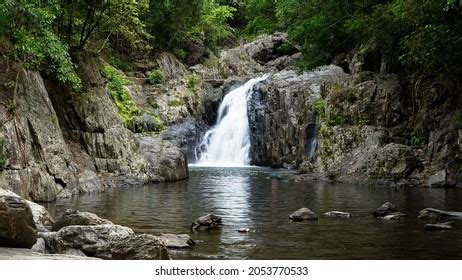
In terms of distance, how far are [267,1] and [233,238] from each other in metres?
31.4

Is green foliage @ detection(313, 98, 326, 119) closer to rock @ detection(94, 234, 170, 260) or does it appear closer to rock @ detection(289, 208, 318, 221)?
rock @ detection(289, 208, 318, 221)

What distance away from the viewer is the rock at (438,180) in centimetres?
1892

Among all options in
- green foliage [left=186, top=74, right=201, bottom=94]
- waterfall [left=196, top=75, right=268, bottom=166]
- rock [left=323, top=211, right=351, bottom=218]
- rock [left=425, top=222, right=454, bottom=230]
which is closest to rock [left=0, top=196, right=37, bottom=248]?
rock [left=425, top=222, right=454, bottom=230]

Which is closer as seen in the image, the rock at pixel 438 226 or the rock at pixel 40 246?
the rock at pixel 40 246

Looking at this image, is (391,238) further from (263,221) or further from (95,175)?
(95,175)

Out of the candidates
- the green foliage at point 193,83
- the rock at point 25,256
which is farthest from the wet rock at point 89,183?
the green foliage at point 193,83

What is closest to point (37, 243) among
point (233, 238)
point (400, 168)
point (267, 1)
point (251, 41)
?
point (233, 238)

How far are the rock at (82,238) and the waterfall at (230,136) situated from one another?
2202 cm

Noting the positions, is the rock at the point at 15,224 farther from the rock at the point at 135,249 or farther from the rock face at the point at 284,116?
the rock face at the point at 284,116

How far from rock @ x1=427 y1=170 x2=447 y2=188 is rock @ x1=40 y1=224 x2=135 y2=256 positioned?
1391 cm

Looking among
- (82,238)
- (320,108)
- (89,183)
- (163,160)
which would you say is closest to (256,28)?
(320,108)

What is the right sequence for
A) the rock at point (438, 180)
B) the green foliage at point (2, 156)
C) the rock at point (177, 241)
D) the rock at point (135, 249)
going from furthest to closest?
the rock at point (438, 180), the green foliage at point (2, 156), the rock at point (177, 241), the rock at point (135, 249)

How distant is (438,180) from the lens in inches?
752

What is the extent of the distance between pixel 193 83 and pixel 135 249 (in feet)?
95.2
